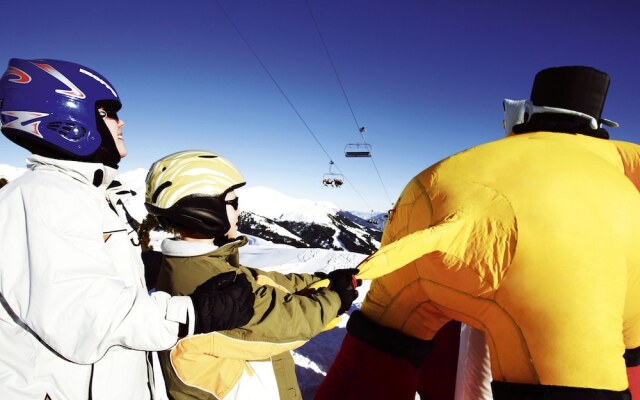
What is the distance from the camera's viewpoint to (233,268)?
6.46 ft

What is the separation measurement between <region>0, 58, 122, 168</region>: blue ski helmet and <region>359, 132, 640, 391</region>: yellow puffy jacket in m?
1.74

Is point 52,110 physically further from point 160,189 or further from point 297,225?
point 297,225

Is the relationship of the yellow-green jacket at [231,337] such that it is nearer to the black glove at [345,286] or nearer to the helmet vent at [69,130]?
the black glove at [345,286]

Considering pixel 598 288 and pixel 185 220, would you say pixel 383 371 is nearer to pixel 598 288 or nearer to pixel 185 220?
pixel 598 288

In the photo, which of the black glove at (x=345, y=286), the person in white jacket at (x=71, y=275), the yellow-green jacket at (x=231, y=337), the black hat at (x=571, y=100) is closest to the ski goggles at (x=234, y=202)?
the yellow-green jacket at (x=231, y=337)

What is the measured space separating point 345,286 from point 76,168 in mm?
1602

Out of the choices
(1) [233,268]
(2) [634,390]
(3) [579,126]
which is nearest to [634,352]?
(2) [634,390]

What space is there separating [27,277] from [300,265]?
10.4 m

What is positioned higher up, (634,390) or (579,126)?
(579,126)

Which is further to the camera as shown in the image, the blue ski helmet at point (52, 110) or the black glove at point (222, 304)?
the blue ski helmet at point (52, 110)

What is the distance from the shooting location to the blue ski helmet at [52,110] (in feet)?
5.42

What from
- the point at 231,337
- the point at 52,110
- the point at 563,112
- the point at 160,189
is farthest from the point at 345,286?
the point at 563,112

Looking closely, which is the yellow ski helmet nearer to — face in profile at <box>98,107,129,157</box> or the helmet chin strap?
face in profile at <box>98,107,129,157</box>

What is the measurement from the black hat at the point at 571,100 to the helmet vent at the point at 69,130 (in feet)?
9.98
